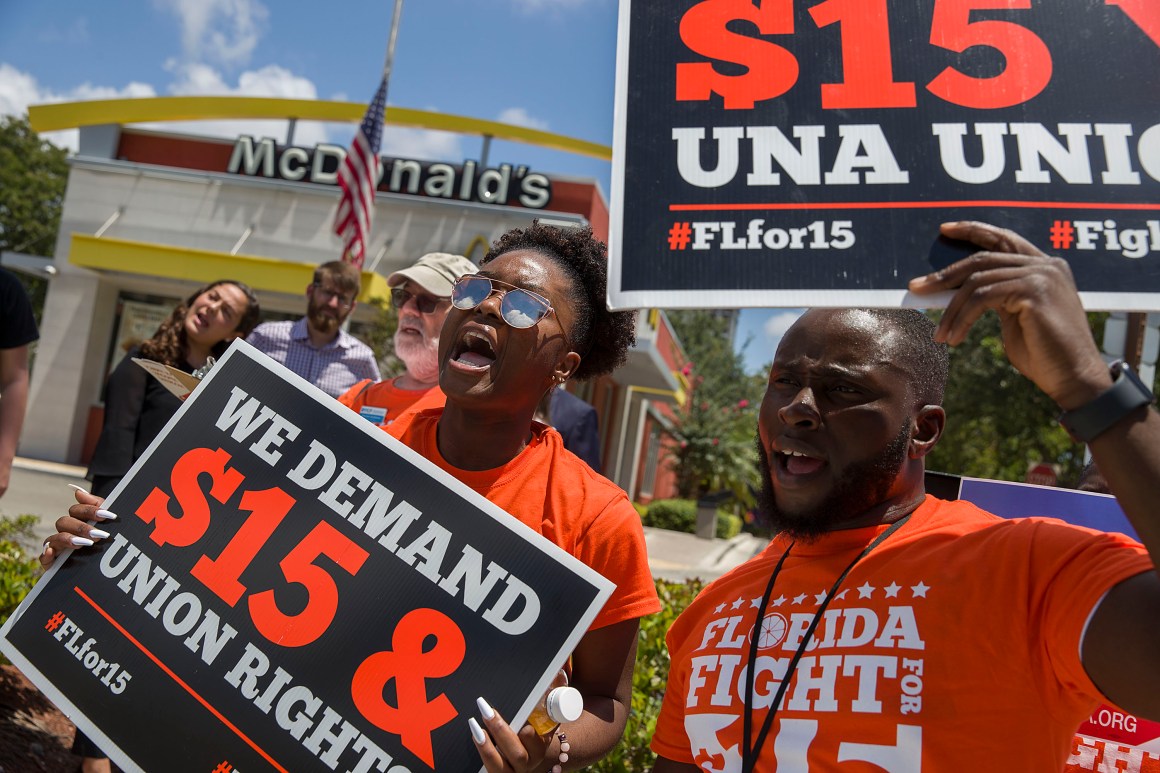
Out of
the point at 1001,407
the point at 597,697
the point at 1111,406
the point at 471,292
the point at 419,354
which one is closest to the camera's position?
the point at 1111,406

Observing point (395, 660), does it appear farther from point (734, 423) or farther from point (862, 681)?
point (734, 423)

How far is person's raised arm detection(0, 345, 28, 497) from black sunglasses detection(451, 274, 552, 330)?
277cm

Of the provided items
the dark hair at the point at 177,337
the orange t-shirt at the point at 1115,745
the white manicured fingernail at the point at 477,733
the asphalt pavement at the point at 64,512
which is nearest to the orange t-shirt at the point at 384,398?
the dark hair at the point at 177,337

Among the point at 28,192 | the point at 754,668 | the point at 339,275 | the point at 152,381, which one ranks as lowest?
the point at 754,668

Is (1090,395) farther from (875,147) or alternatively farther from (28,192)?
(28,192)

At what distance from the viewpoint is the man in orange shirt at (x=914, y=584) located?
4.42 ft

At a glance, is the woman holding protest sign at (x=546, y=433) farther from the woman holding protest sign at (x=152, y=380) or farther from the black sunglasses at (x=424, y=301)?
the woman holding protest sign at (x=152, y=380)

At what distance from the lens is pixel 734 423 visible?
87.6 ft

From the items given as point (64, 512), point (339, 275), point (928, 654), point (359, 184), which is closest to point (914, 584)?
point (928, 654)

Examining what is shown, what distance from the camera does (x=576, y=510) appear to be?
6.64 feet

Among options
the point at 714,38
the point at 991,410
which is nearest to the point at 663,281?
the point at 714,38

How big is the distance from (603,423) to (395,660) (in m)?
22.3

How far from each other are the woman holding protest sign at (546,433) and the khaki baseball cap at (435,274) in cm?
123

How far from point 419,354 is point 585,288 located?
1.45 m
